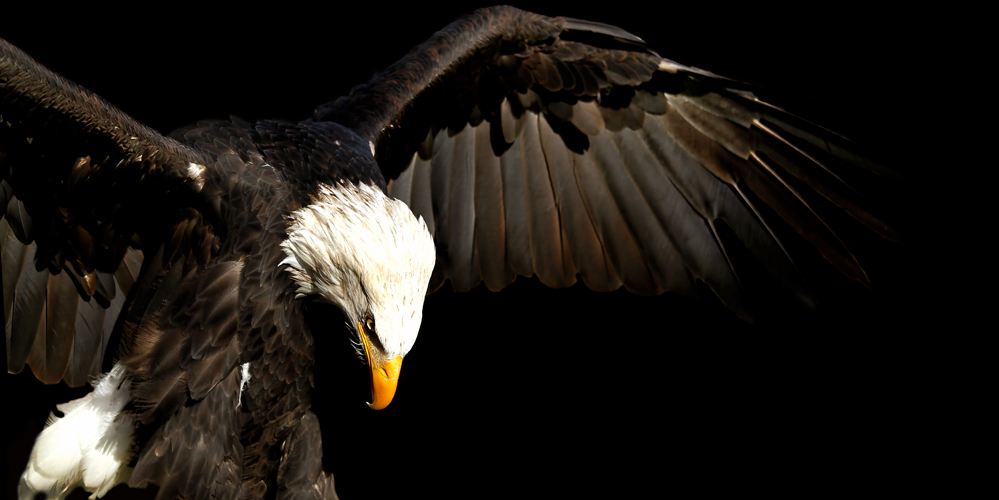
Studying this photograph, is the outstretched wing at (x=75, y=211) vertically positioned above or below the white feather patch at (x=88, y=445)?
above

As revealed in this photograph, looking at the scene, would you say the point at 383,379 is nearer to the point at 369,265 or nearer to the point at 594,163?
the point at 369,265

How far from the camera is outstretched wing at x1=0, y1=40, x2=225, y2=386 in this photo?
4.50 ft

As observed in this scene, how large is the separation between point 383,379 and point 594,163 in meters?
1.00

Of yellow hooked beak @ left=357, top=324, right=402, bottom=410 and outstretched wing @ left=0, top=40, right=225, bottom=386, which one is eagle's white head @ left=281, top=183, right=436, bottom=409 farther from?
outstretched wing @ left=0, top=40, right=225, bottom=386

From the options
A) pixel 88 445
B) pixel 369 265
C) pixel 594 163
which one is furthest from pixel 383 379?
pixel 594 163

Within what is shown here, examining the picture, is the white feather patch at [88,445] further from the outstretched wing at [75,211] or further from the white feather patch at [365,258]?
the white feather patch at [365,258]

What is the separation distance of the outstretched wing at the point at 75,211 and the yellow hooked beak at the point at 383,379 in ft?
1.53

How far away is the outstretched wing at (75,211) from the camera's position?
1.37 metres

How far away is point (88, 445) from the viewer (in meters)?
1.63

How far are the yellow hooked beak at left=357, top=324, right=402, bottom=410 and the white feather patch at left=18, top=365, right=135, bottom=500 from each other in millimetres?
561

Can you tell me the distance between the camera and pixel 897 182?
172 cm

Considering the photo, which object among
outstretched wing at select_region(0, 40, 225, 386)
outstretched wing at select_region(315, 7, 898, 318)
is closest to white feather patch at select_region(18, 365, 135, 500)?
outstretched wing at select_region(0, 40, 225, 386)

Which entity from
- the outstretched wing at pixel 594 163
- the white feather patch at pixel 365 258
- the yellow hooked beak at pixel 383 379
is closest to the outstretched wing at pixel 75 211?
the white feather patch at pixel 365 258

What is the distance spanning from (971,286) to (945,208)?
2.05 ft
